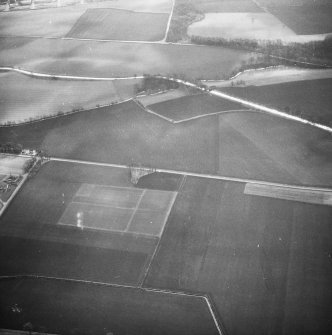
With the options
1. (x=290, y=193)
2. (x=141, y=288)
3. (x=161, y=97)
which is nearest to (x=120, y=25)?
(x=161, y=97)

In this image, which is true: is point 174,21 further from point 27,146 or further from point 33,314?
point 33,314

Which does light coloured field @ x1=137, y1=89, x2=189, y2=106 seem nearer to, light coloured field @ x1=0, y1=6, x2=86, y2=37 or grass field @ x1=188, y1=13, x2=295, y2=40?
grass field @ x1=188, y1=13, x2=295, y2=40

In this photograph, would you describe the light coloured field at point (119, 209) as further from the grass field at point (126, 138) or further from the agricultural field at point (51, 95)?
the agricultural field at point (51, 95)

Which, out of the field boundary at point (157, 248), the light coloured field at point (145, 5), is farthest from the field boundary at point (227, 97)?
the light coloured field at point (145, 5)

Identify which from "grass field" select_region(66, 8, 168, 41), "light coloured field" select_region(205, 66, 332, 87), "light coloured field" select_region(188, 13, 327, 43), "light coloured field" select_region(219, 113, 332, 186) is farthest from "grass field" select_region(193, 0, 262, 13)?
"light coloured field" select_region(219, 113, 332, 186)

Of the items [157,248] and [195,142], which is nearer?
[157,248]

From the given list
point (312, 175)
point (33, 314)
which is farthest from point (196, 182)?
point (33, 314)

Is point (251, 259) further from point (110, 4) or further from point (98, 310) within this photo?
point (110, 4)
